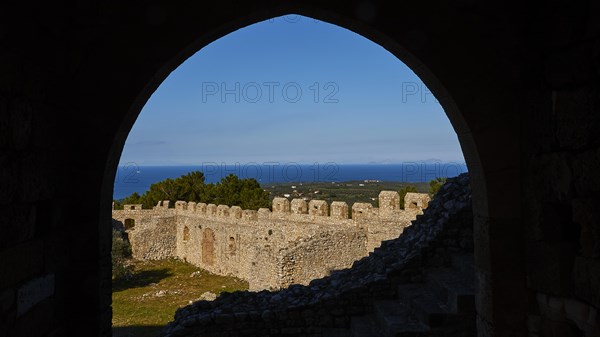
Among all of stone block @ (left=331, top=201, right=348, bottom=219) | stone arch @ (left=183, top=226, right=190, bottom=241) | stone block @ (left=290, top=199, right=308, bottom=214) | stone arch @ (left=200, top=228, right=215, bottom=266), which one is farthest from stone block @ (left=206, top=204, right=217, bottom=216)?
stone block @ (left=331, top=201, right=348, bottom=219)

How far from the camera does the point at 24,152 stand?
8.03 ft

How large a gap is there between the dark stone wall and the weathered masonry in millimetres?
13447

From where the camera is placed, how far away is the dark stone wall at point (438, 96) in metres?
2.65

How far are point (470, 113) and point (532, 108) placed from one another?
0.38 meters

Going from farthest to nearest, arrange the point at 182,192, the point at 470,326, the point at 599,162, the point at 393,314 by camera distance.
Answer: the point at 182,192, the point at 393,314, the point at 470,326, the point at 599,162

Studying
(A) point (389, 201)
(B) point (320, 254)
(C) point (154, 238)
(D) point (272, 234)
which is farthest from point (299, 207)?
(C) point (154, 238)

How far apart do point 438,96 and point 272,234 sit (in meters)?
18.3

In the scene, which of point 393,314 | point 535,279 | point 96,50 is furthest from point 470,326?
point 96,50

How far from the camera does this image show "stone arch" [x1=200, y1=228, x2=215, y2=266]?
25.3 metres

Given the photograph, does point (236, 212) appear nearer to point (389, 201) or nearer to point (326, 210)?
point (326, 210)

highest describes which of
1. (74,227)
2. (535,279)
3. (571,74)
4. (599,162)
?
(571,74)

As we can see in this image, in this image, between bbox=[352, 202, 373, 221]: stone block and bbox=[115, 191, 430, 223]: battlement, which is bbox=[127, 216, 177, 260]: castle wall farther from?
bbox=[352, 202, 373, 221]: stone block

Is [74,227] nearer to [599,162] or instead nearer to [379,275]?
[599,162]

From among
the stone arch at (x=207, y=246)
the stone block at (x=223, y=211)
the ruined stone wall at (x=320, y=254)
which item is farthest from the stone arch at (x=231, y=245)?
the ruined stone wall at (x=320, y=254)
